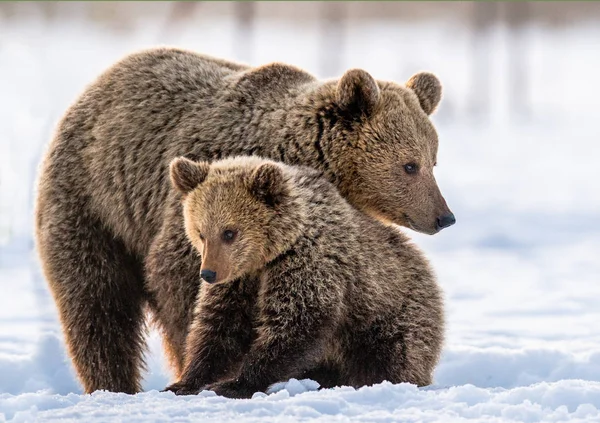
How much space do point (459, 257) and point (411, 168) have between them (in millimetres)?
8625

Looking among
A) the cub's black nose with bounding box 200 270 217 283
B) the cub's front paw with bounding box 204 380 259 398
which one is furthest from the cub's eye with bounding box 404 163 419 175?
the cub's front paw with bounding box 204 380 259 398

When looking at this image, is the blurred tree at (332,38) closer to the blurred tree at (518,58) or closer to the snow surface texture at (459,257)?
the snow surface texture at (459,257)

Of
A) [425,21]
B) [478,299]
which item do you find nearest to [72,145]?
[478,299]

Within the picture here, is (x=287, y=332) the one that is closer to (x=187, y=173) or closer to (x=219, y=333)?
(x=219, y=333)

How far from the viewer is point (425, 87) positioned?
8.22 metres

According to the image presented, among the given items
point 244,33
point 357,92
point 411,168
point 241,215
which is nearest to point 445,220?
point 411,168

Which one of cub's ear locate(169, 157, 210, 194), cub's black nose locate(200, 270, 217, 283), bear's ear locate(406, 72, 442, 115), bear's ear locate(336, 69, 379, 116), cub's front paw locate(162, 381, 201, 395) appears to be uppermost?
bear's ear locate(406, 72, 442, 115)

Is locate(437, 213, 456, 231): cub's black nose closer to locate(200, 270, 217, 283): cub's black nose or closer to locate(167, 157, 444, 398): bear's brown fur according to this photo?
locate(167, 157, 444, 398): bear's brown fur

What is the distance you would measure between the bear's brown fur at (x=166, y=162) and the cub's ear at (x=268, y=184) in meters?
0.70

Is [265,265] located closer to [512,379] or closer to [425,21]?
[512,379]

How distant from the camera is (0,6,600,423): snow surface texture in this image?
19.9 ft

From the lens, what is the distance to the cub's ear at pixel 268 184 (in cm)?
689

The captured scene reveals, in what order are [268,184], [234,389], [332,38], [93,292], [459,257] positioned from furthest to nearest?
[332,38]
[459,257]
[93,292]
[268,184]
[234,389]

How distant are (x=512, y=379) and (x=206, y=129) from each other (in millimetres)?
2897
